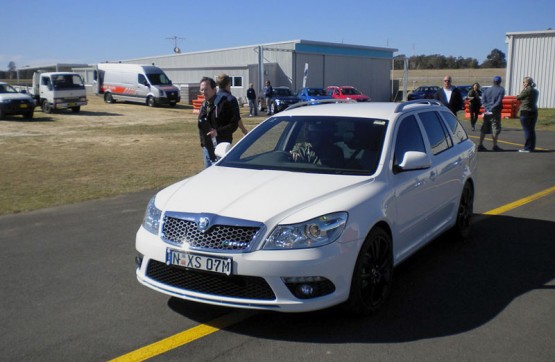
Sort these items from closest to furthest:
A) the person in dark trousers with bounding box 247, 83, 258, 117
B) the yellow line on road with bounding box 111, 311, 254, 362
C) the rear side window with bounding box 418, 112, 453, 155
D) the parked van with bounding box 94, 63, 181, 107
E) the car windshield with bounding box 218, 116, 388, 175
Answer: the yellow line on road with bounding box 111, 311, 254, 362
the car windshield with bounding box 218, 116, 388, 175
the rear side window with bounding box 418, 112, 453, 155
the person in dark trousers with bounding box 247, 83, 258, 117
the parked van with bounding box 94, 63, 181, 107

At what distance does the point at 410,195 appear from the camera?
490 cm

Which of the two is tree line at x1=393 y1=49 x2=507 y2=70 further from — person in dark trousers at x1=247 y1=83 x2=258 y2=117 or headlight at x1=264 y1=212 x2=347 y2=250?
headlight at x1=264 y1=212 x2=347 y2=250

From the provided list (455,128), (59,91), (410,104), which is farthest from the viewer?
(59,91)

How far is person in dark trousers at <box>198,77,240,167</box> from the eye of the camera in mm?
7812

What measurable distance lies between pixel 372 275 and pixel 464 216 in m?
2.62

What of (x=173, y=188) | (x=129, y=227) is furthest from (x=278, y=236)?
(x=129, y=227)

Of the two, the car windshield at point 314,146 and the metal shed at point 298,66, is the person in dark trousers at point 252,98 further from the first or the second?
the car windshield at point 314,146

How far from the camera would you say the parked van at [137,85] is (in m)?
37.2

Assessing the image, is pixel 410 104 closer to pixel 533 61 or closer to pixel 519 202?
pixel 519 202

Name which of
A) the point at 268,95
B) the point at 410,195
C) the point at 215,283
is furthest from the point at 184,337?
the point at 268,95

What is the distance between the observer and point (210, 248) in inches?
152

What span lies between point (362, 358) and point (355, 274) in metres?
0.63

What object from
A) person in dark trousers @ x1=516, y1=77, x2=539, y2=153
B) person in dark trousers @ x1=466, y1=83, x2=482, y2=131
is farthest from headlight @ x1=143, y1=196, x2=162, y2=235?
person in dark trousers @ x1=466, y1=83, x2=482, y2=131

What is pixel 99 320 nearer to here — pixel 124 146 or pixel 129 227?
pixel 129 227
